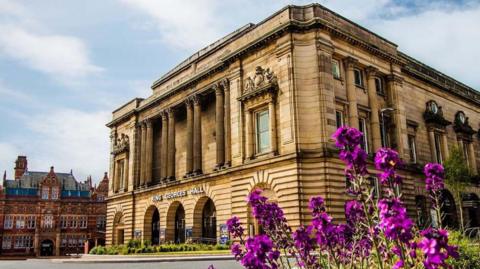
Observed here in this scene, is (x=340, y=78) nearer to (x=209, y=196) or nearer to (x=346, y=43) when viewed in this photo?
(x=346, y=43)

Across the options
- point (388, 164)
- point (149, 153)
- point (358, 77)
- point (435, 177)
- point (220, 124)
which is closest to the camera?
point (388, 164)

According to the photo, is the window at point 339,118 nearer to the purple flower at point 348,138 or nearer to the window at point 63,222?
the purple flower at point 348,138

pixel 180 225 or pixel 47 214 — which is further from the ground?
pixel 47 214

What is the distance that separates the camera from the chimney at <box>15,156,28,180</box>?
95225 millimetres

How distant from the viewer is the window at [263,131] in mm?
33625

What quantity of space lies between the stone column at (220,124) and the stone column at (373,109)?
44.0 feet

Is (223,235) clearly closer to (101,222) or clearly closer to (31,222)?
(101,222)

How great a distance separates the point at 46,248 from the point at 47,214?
7.19 meters

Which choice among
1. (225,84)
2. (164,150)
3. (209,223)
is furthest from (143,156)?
(225,84)

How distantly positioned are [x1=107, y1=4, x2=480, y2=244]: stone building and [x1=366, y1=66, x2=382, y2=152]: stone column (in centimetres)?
9

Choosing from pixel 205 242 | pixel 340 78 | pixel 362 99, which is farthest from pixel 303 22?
pixel 205 242

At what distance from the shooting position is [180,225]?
145 feet

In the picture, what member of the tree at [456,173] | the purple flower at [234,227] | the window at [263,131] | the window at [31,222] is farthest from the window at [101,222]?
the purple flower at [234,227]

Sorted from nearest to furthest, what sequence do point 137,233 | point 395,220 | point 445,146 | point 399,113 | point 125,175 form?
point 395,220 → point 399,113 → point 445,146 → point 137,233 → point 125,175
